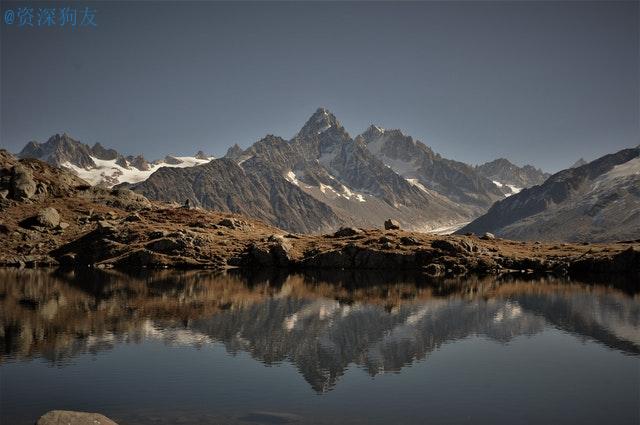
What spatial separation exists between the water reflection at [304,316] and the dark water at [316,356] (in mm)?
322

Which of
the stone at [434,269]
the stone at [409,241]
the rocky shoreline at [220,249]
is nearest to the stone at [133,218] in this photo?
the rocky shoreline at [220,249]

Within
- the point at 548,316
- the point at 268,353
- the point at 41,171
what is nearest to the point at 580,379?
the point at 268,353

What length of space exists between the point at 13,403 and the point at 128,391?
7.31 meters

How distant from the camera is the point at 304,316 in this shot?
75688 mm

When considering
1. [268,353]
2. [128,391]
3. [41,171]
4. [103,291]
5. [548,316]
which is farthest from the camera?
[41,171]

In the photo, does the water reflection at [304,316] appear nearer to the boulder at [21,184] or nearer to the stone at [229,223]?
the boulder at [21,184]

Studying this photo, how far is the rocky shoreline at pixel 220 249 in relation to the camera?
14325 centimetres

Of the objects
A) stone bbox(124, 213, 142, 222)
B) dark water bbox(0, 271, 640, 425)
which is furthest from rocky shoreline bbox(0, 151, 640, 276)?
dark water bbox(0, 271, 640, 425)

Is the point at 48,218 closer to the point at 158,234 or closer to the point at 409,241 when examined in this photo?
the point at 158,234

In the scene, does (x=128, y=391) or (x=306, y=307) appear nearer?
(x=128, y=391)

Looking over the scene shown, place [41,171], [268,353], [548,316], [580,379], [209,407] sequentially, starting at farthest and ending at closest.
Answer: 1. [41,171]
2. [548,316]
3. [268,353]
4. [580,379]
5. [209,407]

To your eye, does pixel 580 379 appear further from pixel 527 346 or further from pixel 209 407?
pixel 209 407

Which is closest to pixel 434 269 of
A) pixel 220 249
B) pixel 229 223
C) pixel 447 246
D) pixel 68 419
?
pixel 447 246

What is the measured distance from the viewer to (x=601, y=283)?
121 meters
